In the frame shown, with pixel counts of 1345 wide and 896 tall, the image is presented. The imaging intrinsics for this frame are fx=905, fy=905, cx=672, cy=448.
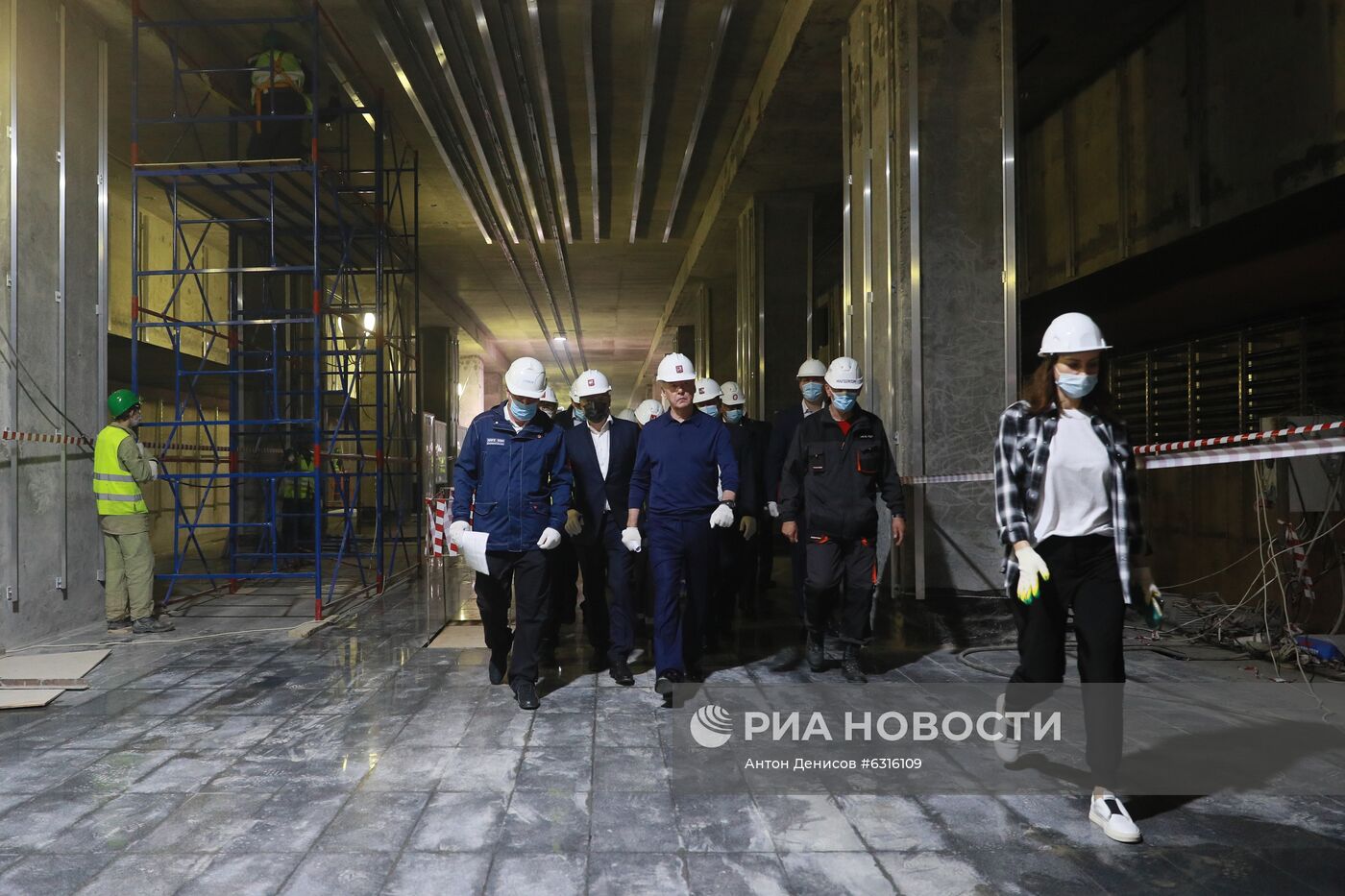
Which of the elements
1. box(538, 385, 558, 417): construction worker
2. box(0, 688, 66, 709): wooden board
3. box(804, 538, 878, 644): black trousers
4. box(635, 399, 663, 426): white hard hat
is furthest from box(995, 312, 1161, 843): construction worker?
box(0, 688, 66, 709): wooden board

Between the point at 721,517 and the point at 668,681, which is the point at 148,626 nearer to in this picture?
the point at 668,681

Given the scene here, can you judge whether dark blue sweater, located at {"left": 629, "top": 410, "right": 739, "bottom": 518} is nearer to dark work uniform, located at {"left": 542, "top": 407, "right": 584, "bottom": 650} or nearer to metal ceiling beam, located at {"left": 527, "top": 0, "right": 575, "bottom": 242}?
dark work uniform, located at {"left": 542, "top": 407, "right": 584, "bottom": 650}

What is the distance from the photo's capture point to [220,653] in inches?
259

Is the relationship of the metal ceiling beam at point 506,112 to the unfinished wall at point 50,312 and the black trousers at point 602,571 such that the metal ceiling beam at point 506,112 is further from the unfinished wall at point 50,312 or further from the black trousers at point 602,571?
the black trousers at point 602,571

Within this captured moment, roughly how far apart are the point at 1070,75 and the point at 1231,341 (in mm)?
3558

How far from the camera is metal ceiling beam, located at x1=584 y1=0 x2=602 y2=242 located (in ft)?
28.9

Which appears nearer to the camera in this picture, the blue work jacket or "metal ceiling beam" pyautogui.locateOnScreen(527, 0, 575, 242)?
the blue work jacket

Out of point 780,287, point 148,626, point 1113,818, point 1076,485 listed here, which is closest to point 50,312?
point 148,626

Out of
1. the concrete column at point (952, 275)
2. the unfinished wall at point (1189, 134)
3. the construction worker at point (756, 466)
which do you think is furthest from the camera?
the construction worker at point (756, 466)

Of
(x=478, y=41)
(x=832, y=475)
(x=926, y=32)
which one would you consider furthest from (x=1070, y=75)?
(x=832, y=475)

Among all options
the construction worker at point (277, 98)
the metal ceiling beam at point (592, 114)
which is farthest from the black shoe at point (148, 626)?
the metal ceiling beam at point (592, 114)

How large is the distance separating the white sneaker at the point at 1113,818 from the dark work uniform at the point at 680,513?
2.42 meters

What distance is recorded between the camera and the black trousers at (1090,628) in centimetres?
323

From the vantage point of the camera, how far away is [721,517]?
525cm
